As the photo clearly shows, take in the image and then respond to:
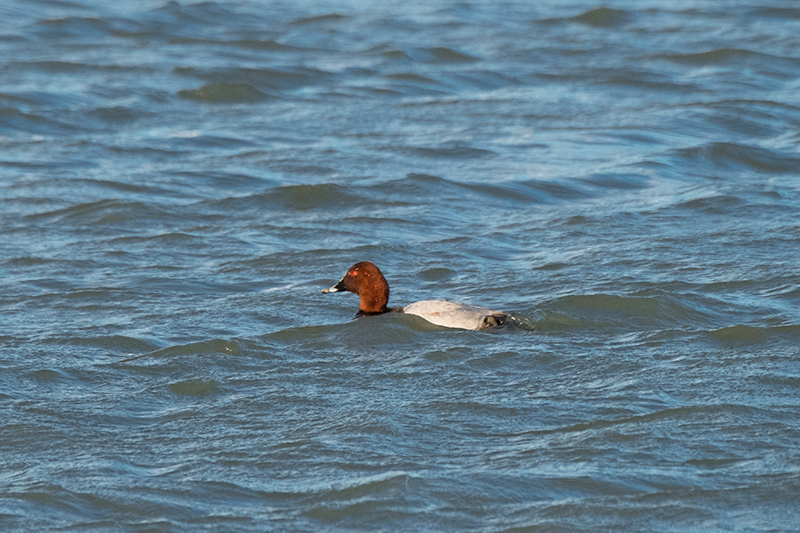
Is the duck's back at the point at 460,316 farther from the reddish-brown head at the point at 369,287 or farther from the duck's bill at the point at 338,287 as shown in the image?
the duck's bill at the point at 338,287

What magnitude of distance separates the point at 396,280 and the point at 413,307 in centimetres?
119

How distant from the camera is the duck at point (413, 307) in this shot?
764 cm

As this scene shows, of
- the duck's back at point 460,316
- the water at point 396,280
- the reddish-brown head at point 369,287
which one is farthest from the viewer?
the reddish-brown head at point 369,287

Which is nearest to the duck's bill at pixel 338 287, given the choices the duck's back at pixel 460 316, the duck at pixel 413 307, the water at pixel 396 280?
the duck at pixel 413 307

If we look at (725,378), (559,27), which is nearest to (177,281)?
(725,378)

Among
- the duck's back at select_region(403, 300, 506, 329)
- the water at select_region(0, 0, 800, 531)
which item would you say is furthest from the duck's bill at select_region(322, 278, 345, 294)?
the duck's back at select_region(403, 300, 506, 329)

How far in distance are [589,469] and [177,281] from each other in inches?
171

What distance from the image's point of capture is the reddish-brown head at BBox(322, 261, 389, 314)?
8203 millimetres

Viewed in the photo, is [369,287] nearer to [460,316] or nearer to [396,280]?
[460,316]

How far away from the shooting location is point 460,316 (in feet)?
25.1

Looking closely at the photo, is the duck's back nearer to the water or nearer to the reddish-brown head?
the water

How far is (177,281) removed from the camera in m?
9.00

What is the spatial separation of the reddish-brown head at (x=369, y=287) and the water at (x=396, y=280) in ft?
0.76

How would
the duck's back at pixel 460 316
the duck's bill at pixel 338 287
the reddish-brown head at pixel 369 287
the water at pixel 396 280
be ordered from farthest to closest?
the duck's bill at pixel 338 287
the reddish-brown head at pixel 369 287
the duck's back at pixel 460 316
the water at pixel 396 280
